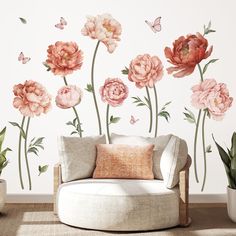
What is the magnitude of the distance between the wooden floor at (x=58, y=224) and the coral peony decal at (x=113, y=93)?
113 cm

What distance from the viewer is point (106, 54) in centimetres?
574

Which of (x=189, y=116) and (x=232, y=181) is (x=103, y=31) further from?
(x=232, y=181)

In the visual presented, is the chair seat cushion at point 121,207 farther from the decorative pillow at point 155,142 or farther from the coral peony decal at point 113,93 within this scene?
the coral peony decal at point 113,93

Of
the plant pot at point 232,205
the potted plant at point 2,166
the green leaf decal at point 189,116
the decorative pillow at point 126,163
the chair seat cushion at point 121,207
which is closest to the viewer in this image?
the chair seat cushion at point 121,207

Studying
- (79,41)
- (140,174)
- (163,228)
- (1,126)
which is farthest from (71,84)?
(163,228)

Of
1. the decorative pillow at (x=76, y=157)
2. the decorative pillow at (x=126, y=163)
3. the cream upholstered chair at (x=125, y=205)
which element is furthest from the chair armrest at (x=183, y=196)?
the decorative pillow at (x=76, y=157)

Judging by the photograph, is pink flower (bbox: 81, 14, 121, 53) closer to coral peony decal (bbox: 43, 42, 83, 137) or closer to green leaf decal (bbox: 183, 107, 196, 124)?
coral peony decal (bbox: 43, 42, 83, 137)

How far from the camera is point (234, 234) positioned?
14.8ft

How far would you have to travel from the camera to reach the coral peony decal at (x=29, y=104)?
5.69m

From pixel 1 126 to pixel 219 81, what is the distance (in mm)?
2171

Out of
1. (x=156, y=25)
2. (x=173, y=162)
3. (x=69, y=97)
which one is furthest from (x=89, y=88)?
(x=173, y=162)

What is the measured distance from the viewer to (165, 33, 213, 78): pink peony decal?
5746 millimetres

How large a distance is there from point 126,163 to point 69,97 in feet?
3.44

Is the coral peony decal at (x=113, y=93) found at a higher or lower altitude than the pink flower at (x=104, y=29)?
lower
